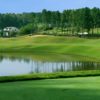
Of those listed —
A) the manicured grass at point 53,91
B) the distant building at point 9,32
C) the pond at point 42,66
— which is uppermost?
the manicured grass at point 53,91

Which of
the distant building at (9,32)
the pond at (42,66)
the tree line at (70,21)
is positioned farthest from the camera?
the distant building at (9,32)

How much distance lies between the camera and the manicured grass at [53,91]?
35.9 ft

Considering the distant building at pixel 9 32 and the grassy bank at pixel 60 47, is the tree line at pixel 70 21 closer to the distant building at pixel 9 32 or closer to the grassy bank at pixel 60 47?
the distant building at pixel 9 32

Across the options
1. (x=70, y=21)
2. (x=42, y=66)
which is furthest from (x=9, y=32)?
(x=42, y=66)

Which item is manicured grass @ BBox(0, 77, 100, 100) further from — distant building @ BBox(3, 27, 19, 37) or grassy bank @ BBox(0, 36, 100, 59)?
distant building @ BBox(3, 27, 19, 37)

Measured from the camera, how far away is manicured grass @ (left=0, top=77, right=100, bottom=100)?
1093 cm

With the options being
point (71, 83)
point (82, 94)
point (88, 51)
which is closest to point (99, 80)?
point (71, 83)

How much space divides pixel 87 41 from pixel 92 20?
1489 inches

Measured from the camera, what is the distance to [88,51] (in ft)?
195

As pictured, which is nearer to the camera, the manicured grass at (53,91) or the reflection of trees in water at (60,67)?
the manicured grass at (53,91)

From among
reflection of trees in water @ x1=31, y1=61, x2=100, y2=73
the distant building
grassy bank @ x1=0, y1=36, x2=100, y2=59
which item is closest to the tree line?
the distant building

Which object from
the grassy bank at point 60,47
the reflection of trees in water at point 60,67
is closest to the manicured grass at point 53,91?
the reflection of trees in water at point 60,67

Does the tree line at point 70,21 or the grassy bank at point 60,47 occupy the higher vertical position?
the tree line at point 70,21

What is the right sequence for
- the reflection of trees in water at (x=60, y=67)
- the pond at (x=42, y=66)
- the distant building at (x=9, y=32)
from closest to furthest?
1. the pond at (x=42, y=66)
2. the reflection of trees in water at (x=60, y=67)
3. the distant building at (x=9, y=32)
